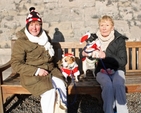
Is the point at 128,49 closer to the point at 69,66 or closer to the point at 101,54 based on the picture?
the point at 101,54

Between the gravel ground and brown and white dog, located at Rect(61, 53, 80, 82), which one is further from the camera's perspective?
the gravel ground

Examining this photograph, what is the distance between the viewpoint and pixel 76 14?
18.6 feet

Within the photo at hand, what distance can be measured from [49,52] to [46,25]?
5.80 ft

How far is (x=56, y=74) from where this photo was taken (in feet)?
13.3

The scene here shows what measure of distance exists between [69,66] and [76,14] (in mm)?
1815

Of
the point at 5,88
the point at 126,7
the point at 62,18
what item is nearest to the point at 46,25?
the point at 62,18

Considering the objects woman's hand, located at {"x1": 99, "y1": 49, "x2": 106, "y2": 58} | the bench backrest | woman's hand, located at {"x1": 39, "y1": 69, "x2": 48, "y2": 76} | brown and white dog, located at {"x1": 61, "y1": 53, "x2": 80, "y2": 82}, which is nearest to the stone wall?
the bench backrest

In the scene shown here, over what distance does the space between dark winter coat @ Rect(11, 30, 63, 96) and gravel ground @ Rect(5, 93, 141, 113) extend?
32.2 inches

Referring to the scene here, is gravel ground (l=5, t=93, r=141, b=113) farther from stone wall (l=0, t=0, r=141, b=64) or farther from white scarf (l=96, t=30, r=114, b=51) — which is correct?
stone wall (l=0, t=0, r=141, b=64)

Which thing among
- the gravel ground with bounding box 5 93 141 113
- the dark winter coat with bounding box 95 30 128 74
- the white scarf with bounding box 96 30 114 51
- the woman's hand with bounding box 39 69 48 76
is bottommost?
the gravel ground with bounding box 5 93 141 113

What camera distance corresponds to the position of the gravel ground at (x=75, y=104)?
15.0 feet

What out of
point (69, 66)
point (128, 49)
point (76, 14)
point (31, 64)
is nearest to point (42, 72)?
point (31, 64)

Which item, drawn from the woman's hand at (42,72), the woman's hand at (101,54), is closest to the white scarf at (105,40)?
the woman's hand at (101,54)

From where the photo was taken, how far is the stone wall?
5.59 m
